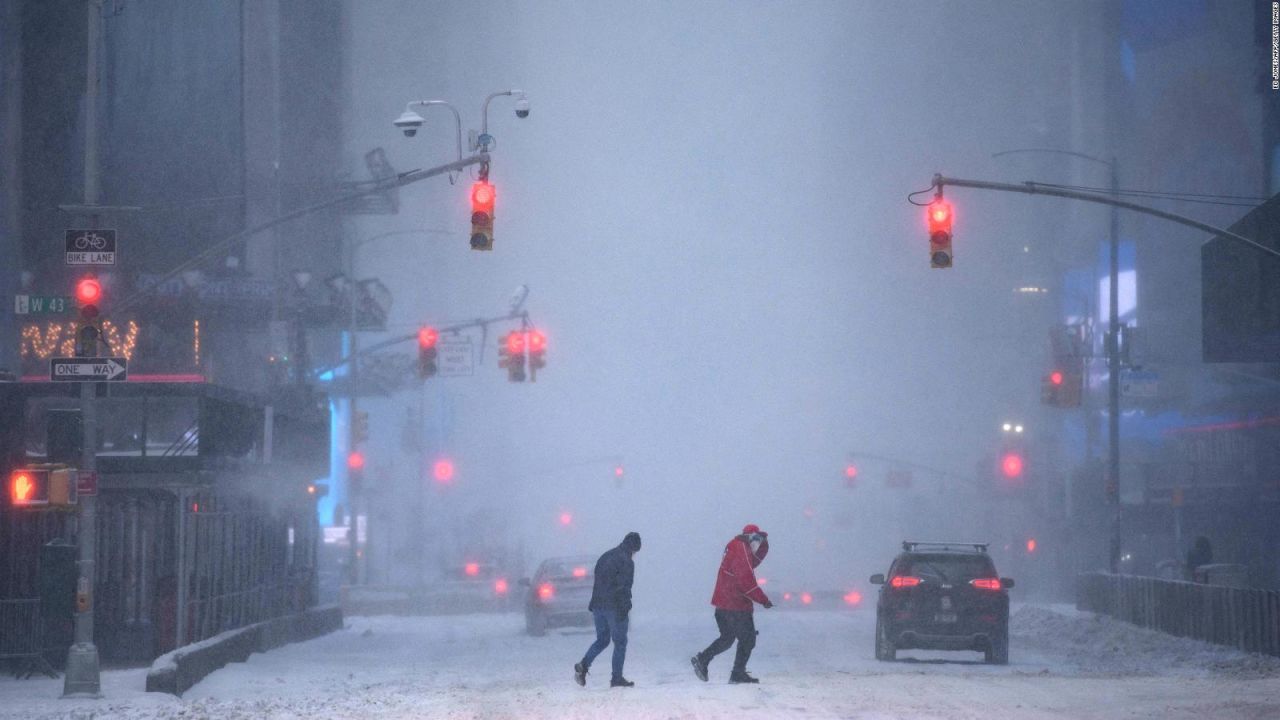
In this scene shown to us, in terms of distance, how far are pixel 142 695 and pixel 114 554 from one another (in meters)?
6.40

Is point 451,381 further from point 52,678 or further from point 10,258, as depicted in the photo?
point 52,678

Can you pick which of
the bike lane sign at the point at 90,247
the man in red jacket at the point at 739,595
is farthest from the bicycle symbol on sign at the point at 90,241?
the man in red jacket at the point at 739,595

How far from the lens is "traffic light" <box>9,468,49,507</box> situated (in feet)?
62.7

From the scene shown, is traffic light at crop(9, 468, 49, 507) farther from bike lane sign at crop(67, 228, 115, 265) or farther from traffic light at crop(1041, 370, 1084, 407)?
traffic light at crop(1041, 370, 1084, 407)

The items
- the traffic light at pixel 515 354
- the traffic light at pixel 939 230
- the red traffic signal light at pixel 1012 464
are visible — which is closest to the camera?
the traffic light at pixel 939 230

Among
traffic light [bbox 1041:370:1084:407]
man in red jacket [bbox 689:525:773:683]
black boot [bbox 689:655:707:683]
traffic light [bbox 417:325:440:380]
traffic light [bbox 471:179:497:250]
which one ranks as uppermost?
traffic light [bbox 471:179:497:250]

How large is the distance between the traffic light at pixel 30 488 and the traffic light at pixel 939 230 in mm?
13149

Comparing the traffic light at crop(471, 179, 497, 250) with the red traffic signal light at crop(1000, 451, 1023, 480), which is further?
the red traffic signal light at crop(1000, 451, 1023, 480)

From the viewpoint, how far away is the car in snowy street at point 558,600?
31.7 meters

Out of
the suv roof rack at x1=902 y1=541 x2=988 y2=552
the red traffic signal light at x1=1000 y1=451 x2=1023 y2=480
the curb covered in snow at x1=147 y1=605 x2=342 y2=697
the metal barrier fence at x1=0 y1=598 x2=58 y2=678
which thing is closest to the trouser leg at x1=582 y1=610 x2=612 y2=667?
the curb covered in snow at x1=147 y1=605 x2=342 y2=697

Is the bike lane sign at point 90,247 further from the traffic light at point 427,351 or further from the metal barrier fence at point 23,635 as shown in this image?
the traffic light at point 427,351

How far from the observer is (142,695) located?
18.8 metres

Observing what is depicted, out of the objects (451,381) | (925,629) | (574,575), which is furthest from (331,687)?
(451,381)

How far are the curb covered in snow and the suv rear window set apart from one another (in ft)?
32.7
